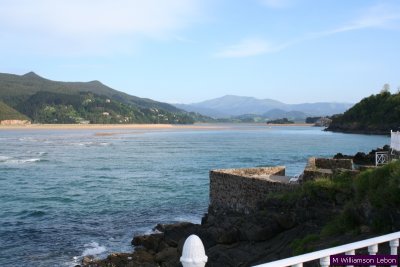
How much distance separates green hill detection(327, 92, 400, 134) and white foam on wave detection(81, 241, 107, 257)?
106 meters

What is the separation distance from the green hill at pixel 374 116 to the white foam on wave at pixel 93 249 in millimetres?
106097

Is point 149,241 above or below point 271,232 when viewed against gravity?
below

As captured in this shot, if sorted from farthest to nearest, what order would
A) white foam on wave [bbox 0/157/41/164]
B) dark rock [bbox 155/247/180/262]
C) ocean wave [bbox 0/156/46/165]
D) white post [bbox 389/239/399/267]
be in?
white foam on wave [bbox 0/157/41/164], ocean wave [bbox 0/156/46/165], dark rock [bbox 155/247/180/262], white post [bbox 389/239/399/267]

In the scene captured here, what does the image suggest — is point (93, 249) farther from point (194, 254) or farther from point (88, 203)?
point (194, 254)

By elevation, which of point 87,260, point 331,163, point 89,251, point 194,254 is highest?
point 194,254

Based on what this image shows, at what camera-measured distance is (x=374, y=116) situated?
136m

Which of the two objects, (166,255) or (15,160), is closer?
(166,255)

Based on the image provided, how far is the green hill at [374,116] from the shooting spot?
403 feet

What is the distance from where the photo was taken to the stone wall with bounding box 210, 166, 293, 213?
65.5 feet

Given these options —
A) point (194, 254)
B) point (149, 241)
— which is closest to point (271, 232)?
point (149, 241)

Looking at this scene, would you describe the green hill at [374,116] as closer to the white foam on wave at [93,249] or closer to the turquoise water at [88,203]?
the turquoise water at [88,203]

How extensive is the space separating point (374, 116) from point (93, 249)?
12818cm

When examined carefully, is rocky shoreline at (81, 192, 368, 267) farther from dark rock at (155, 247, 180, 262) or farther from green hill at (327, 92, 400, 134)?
green hill at (327, 92, 400, 134)

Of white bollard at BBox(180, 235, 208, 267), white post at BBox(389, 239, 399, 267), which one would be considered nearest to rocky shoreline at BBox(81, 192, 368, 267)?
white post at BBox(389, 239, 399, 267)
